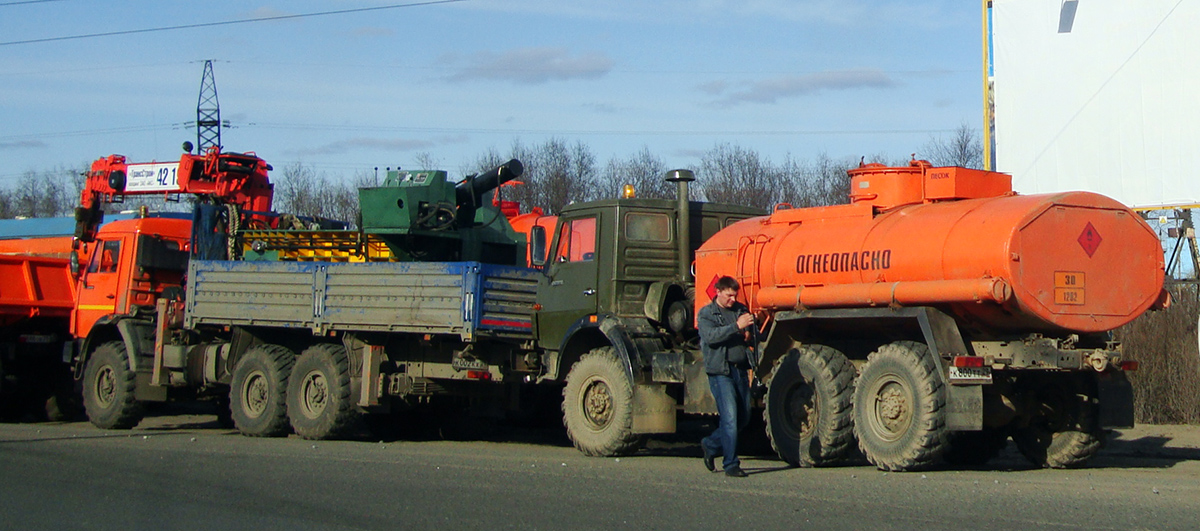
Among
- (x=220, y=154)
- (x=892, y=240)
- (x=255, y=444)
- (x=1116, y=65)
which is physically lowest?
(x=255, y=444)

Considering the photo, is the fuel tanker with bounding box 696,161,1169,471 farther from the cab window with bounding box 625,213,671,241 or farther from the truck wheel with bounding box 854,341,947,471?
the cab window with bounding box 625,213,671,241

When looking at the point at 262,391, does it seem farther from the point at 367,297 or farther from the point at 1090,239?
the point at 1090,239

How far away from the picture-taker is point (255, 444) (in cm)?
1400

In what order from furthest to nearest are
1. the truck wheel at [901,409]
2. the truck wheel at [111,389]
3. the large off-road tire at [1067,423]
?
1. the truck wheel at [111,389]
2. the large off-road tire at [1067,423]
3. the truck wheel at [901,409]

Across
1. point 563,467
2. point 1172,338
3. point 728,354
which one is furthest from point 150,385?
Result: point 1172,338

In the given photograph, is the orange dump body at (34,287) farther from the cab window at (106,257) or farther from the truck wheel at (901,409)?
the truck wheel at (901,409)

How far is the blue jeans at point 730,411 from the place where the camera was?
9.96 m

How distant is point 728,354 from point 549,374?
3736mm

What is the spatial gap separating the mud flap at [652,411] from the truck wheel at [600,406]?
0.06 metres

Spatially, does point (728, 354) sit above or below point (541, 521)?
above

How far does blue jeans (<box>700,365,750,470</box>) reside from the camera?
32.7 ft

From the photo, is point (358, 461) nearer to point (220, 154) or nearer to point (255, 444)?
point (255, 444)

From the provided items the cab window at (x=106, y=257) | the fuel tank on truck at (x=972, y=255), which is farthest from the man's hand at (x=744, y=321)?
the cab window at (x=106, y=257)

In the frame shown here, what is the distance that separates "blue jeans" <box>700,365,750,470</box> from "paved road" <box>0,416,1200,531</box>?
26cm
